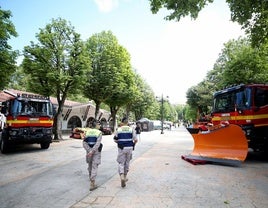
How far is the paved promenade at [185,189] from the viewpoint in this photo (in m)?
6.06

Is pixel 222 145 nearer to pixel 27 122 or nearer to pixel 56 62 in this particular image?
pixel 27 122

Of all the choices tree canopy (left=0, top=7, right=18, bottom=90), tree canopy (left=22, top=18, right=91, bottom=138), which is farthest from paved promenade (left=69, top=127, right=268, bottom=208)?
tree canopy (left=22, top=18, right=91, bottom=138)

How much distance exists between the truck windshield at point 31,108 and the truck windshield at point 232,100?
9.56m

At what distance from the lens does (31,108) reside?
16000 millimetres

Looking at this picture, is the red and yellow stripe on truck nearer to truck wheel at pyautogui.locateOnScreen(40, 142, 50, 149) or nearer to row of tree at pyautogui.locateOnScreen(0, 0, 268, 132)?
truck wheel at pyautogui.locateOnScreen(40, 142, 50, 149)

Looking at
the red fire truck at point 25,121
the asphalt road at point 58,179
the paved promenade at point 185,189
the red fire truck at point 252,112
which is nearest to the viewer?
the paved promenade at point 185,189

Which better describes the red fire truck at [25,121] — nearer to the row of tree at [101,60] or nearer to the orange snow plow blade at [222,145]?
the row of tree at [101,60]

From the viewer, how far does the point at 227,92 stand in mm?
13469

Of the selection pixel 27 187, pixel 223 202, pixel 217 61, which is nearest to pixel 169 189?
pixel 223 202

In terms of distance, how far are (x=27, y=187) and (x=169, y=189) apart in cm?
382

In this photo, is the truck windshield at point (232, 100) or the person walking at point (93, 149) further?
the truck windshield at point (232, 100)

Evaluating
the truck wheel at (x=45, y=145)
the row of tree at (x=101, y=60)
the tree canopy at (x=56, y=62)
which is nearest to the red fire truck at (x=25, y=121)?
the truck wheel at (x=45, y=145)

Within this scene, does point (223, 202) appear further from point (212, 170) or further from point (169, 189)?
point (212, 170)

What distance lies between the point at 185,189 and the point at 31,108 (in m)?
11.5
